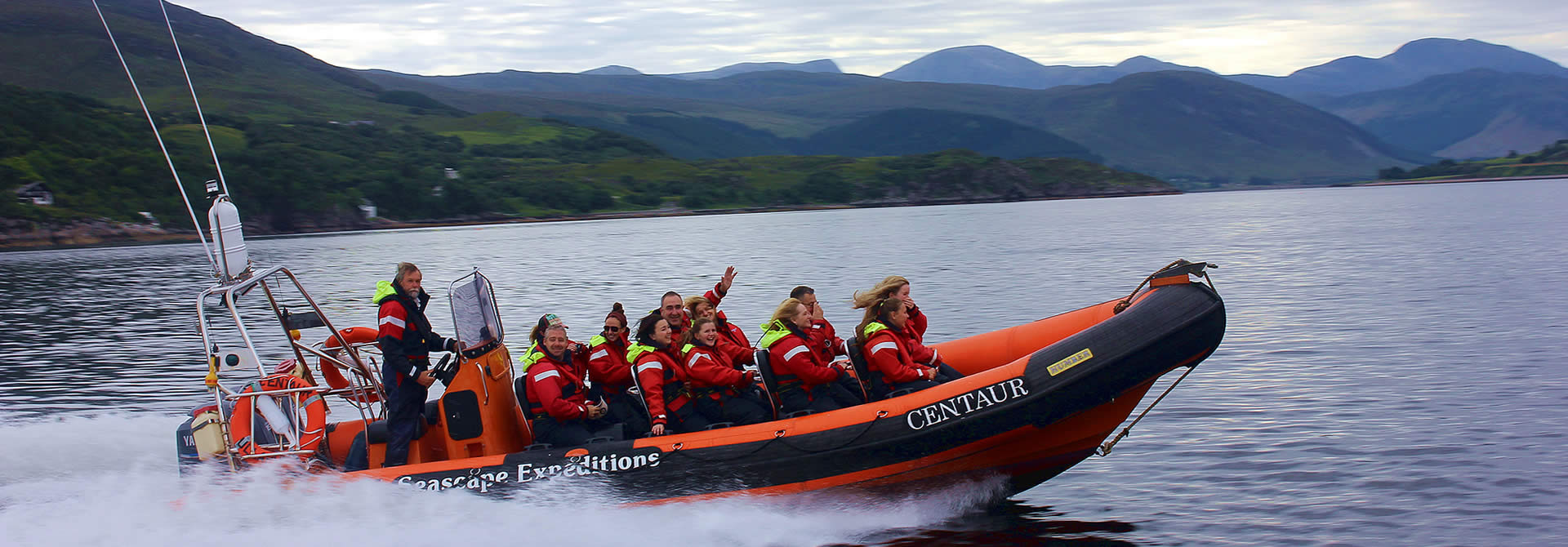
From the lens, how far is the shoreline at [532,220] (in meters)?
57.8

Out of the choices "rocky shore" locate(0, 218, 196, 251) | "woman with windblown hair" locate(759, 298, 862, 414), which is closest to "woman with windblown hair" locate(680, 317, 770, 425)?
"woman with windblown hair" locate(759, 298, 862, 414)

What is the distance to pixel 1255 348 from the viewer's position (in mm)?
13359

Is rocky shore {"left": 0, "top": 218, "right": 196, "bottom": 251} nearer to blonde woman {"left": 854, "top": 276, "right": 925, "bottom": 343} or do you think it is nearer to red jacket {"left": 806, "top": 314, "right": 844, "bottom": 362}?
red jacket {"left": 806, "top": 314, "right": 844, "bottom": 362}

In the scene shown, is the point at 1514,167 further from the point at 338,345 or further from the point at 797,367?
the point at 338,345

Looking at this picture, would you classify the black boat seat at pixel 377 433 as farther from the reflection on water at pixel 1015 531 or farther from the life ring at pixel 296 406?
the reflection on water at pixel 1015 531

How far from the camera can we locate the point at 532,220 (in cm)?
8369

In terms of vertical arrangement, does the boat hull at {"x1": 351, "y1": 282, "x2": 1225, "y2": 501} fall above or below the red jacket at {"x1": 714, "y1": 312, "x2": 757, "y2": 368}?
below

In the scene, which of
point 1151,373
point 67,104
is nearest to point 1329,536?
point 1151,373

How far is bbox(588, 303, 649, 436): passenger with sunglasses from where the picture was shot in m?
7.28

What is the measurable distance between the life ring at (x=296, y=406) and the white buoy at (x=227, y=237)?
32.6 inches

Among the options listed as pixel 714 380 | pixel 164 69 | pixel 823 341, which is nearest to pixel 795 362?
pixel 823 341

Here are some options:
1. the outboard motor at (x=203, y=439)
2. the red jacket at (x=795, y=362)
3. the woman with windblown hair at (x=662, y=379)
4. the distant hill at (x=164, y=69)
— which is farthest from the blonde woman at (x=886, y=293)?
the distant hill at (x=164, y=69)

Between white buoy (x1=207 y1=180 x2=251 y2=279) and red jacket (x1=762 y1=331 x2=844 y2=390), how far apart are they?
3166 millimetres

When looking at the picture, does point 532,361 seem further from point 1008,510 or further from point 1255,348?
point 1255,348
